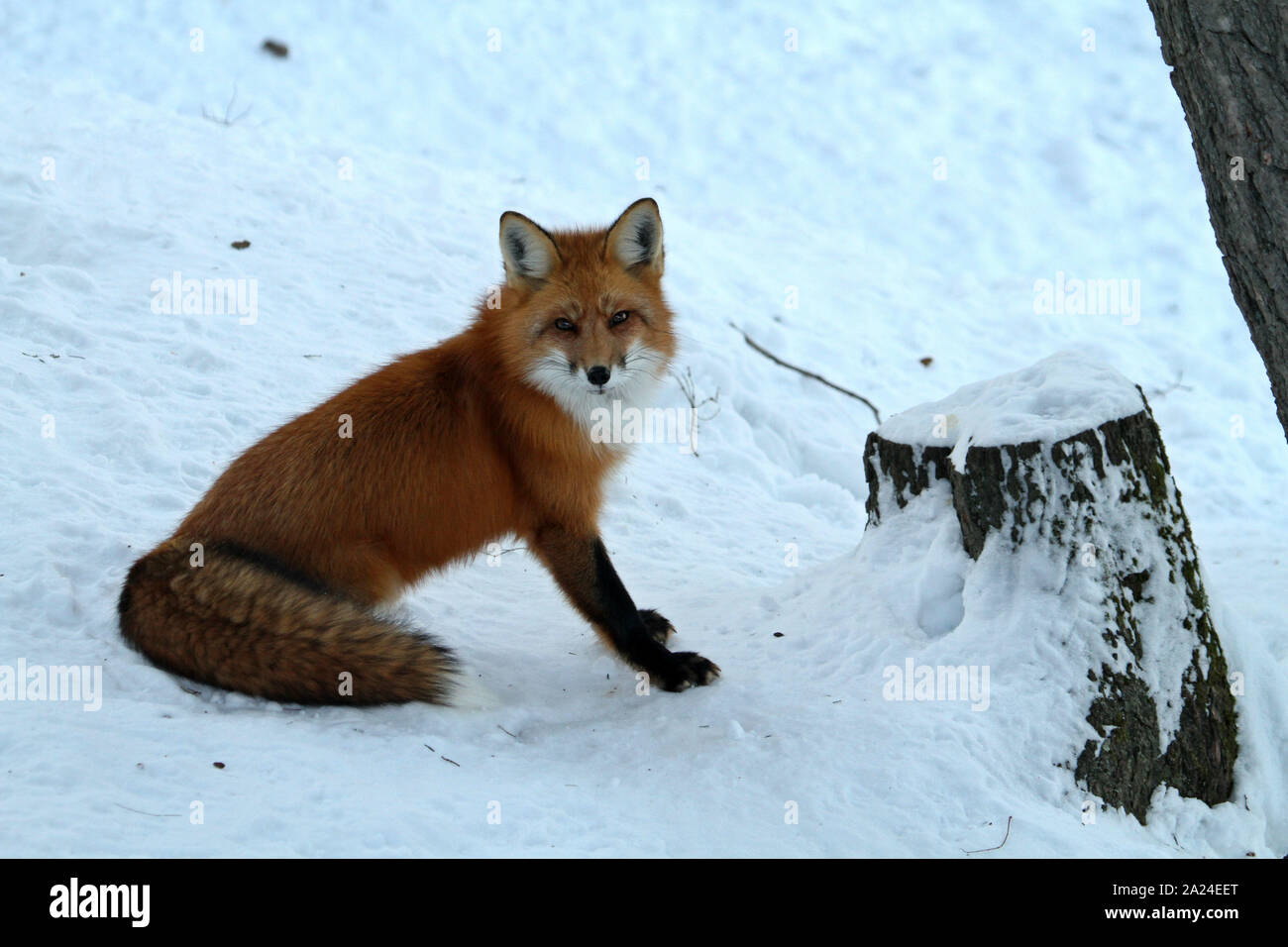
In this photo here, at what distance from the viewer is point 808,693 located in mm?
3742

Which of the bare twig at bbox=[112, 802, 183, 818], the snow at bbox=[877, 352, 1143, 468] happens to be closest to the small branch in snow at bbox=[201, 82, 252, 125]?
the snow at bbox=[877, 352, 1143, 468]

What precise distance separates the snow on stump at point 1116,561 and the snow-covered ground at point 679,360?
0.16 m

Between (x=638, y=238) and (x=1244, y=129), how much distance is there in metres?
2.03

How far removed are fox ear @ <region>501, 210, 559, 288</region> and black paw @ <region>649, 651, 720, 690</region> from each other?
A: 1.48m

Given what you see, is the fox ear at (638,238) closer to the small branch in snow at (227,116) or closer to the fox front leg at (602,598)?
the fox front leg at (602,598)

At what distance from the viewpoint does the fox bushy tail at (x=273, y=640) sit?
3.35m

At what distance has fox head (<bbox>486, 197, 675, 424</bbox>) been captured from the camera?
389 cm

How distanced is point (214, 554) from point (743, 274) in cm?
633

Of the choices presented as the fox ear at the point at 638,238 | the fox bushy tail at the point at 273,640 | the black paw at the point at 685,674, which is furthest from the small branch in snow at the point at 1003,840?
the fox ear at the point at 638,238

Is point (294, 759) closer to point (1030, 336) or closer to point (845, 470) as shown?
point (845, 470)

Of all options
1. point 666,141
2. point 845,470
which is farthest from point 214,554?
point 666,141

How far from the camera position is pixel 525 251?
408 centimetres

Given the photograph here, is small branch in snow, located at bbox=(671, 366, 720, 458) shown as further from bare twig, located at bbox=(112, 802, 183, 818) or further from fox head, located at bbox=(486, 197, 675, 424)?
bare twig, located at bbox=(112, 802, 183, 818)

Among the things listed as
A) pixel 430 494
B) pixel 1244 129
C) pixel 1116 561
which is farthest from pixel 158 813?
pixel 1244 129
